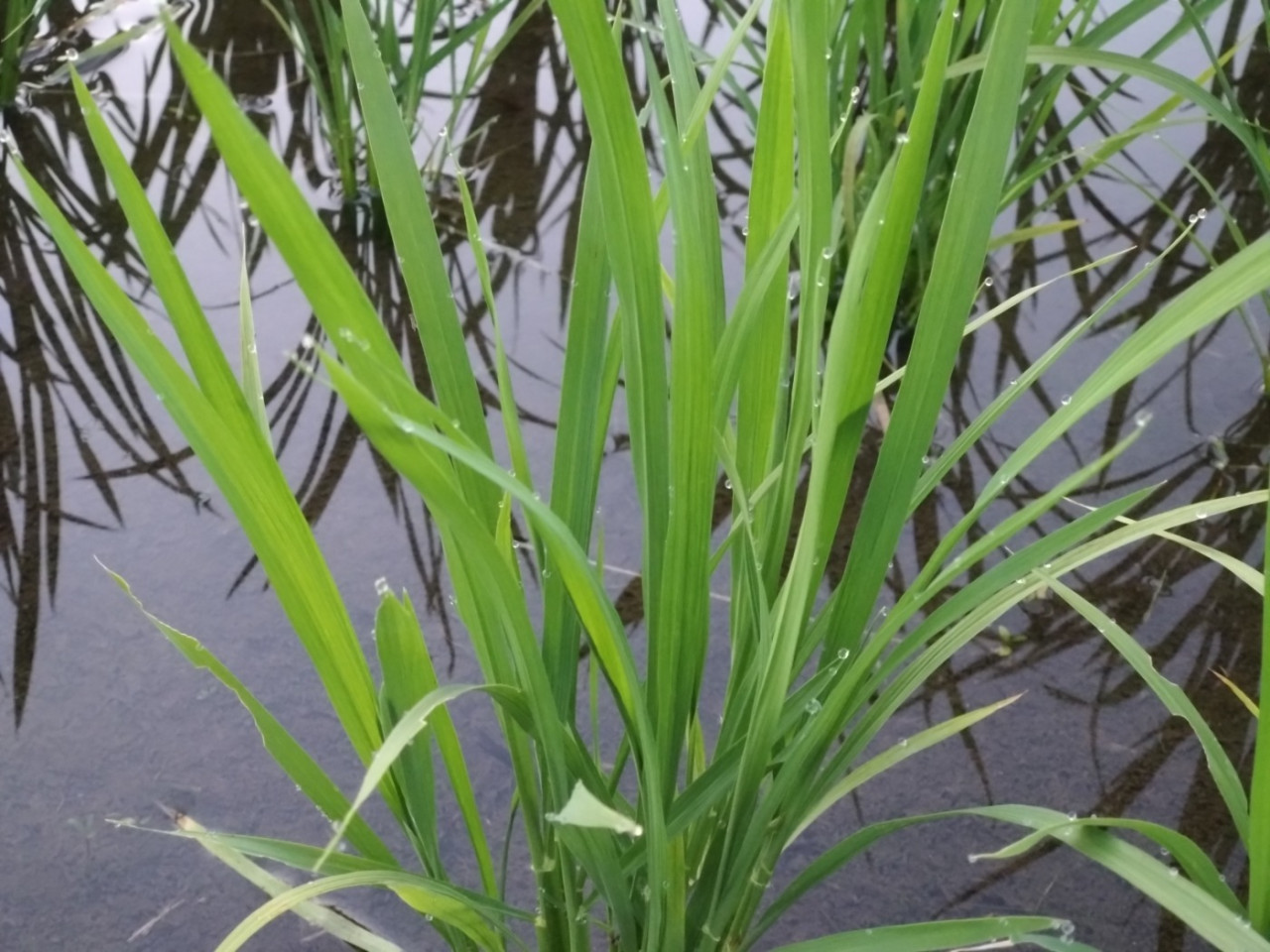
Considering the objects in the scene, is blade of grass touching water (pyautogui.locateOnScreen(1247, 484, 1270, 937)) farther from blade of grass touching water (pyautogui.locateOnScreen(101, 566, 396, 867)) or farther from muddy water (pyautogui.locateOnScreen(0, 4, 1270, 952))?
blade of grass touching water (pyautogui.locateOnScreen(101, 566, 396, 867))

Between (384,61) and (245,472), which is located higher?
(384,61)

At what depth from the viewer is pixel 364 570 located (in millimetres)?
864

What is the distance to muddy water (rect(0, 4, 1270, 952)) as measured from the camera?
665 mm

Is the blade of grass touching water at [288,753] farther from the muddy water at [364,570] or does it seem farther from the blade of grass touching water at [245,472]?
the muddy water at [364,570]

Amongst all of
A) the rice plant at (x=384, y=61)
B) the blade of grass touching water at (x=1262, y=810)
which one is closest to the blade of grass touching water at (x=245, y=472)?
the blade of grass touching water at (x=1262, y=810)

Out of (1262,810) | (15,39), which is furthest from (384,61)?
(1262,810)

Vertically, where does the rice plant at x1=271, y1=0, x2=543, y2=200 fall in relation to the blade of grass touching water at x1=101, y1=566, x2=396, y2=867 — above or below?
above

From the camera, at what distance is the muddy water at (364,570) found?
0.67 meters

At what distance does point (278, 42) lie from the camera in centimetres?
153

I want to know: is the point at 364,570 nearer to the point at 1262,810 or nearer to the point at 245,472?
the point at 245,472

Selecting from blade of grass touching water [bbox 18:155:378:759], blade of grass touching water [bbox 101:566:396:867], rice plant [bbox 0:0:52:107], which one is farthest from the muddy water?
blade of grass touching water [bbox 18:155:378:759]

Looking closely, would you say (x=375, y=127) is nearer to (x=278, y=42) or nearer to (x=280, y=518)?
(x=280, y=518)

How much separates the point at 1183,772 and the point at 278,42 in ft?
4.63

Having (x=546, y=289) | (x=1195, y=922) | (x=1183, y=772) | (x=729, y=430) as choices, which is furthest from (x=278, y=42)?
(x=1195, y=922)
